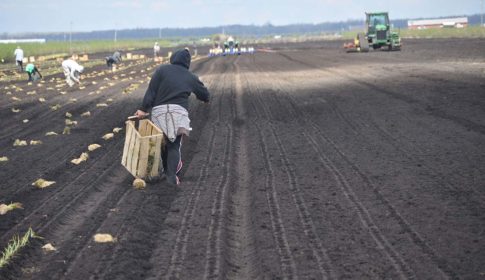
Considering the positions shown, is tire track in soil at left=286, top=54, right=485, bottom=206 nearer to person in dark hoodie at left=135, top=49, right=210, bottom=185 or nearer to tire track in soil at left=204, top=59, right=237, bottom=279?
tire track in soil at left=204, top=59, right=237, bottom=279

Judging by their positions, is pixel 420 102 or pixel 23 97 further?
pixel 23 97

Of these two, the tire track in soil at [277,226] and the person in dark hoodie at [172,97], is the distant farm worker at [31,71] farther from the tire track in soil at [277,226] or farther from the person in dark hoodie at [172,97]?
the person in dark hoodie at [172,97]

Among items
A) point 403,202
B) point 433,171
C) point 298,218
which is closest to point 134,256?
point 298,218

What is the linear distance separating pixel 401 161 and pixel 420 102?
22.0 feet

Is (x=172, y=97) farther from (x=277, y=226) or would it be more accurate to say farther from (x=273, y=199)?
(x=277, y=226)

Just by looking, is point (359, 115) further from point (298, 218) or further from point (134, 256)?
point (134, 256)

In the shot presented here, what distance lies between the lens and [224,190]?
800 centimetres

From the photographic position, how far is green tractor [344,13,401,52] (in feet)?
144

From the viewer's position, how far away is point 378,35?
145ft

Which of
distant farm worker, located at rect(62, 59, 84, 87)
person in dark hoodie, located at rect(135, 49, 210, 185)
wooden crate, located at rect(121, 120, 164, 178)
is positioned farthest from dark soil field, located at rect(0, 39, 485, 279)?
distant farm worker, located at rect(62, 59, 84, 87)

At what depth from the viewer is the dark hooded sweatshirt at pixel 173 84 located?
802cm

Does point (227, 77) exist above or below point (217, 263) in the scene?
above

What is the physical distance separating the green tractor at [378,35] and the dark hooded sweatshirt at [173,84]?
37692 millimetres

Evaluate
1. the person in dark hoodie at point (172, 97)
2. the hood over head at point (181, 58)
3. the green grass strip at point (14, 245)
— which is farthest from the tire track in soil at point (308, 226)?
the green grass strip at point (14, 245)
